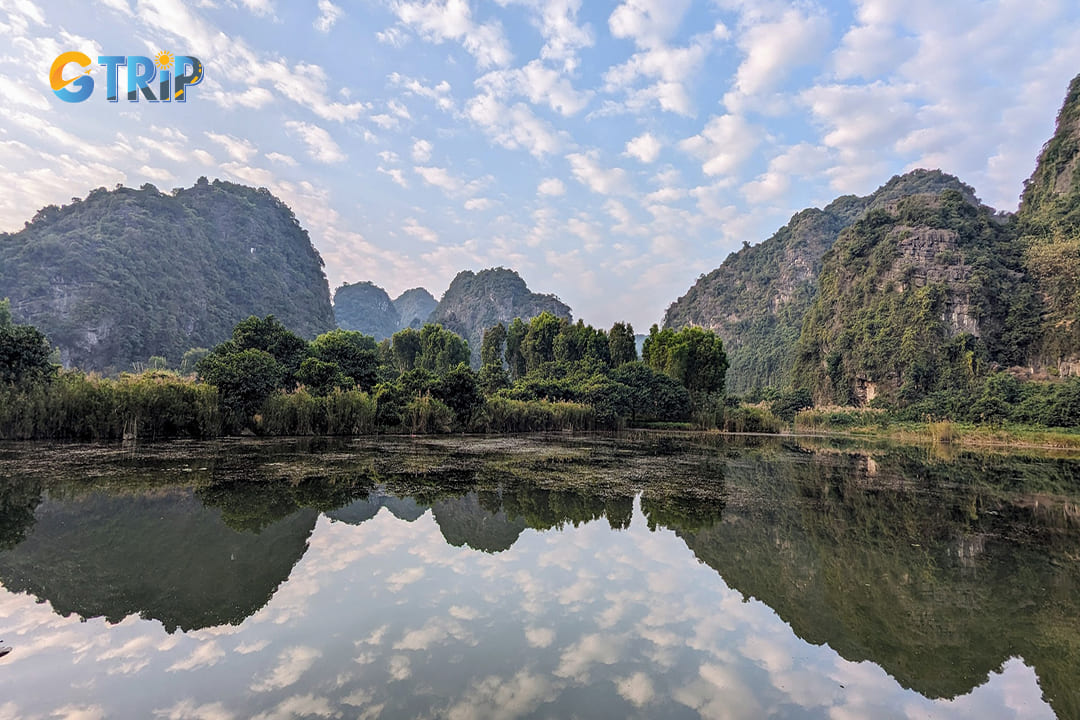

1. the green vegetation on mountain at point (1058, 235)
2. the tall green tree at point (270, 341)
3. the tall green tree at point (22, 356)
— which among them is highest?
the green vegetation on mountain at point (1058, 235)

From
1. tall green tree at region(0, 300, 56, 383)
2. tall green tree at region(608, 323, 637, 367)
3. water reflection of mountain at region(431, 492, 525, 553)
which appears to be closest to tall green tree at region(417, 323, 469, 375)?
tall green tree at region(608, 323, 637, 367)

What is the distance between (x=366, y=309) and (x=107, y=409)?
599ft

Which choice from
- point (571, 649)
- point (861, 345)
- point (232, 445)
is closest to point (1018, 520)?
point (571, 649)

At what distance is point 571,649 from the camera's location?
2816 millimetres

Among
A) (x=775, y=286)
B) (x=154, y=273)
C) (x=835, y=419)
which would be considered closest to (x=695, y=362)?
(x=835, y=419)

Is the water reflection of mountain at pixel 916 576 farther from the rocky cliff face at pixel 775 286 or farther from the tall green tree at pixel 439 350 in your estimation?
the rocky cliff face at pixel 775 286

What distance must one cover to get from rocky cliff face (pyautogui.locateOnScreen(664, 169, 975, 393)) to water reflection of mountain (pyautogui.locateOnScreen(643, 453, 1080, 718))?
93307 millimetres

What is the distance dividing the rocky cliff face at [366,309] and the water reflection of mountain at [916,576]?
18064 cm

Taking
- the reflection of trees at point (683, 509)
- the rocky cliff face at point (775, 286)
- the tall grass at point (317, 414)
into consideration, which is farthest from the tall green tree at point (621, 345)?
the rocky cliff face at point (775, 286)

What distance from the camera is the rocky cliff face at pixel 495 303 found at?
142500mm

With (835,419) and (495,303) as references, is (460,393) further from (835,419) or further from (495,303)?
(495,303)

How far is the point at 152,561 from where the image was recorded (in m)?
3.88

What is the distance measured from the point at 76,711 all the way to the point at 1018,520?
10228 millimetres

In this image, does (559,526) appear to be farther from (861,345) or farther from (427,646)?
(861,345)
